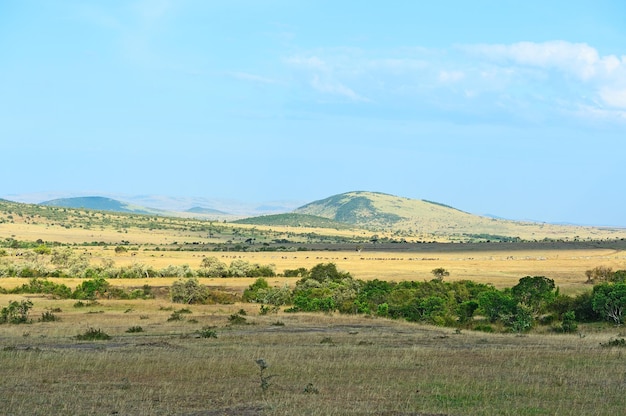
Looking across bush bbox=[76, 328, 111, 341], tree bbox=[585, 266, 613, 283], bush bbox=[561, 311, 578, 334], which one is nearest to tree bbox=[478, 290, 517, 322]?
bush bbox=[561, 311, 578, 334]

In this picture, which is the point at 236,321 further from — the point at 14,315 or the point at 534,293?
the point at 534,293

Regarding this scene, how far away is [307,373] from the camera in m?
19.3

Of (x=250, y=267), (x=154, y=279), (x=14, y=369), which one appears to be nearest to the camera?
(x=14, y=369)

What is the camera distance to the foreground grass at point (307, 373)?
14.7 metres

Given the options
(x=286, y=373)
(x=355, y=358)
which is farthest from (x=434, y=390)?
(x=355, y=358)

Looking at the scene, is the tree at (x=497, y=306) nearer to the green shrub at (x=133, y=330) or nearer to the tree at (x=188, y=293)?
the green shrub at (x=133, y=330)

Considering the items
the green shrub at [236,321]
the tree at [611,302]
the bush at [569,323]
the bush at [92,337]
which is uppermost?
the tree at [611,302]

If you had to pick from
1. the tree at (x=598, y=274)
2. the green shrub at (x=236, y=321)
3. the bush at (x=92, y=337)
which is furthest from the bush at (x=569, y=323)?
the tree at (x=598, y=274)

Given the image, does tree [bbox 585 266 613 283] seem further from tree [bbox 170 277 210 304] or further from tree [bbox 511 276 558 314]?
tree [bbox 170 277 210 304]

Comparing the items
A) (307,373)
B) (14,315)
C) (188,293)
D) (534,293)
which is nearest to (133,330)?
(14,315)

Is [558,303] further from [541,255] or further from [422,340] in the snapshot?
[541,255]

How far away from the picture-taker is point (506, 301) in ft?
126

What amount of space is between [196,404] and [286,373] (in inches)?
183

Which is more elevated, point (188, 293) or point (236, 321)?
point (236, 321)
